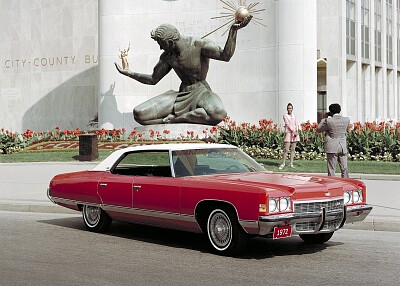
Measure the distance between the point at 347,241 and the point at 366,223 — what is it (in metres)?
1.20

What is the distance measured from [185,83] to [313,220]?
68.9 ft

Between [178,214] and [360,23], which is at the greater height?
[360,23]

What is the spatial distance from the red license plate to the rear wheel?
3197 mm

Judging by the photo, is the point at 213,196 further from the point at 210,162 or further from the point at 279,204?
the point at 210,162

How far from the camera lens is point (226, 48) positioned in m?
26.0

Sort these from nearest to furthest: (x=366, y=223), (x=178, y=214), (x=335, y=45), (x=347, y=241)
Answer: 1. (x=178, y=214)
2. (x=347, y=241)
3. (x=366, y=223)
4. (x=335, y=45)

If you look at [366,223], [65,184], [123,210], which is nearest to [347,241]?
[366,223]

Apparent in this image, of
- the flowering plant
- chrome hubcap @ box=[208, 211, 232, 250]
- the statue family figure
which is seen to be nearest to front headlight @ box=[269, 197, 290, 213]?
chrome hubcap @ box=[208, 211, 232, 250]

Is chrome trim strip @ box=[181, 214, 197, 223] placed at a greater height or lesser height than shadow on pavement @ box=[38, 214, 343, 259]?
greater

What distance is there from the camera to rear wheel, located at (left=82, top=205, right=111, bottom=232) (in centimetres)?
1016

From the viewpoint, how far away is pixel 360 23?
1576 inches

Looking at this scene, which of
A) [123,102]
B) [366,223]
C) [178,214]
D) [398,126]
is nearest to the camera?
[178,214]

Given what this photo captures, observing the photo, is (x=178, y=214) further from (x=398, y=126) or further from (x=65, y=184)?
(x=398, y=126)

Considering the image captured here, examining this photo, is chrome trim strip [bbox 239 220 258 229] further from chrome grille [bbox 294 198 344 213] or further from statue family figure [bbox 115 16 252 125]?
statue family figure [bbox 115 16 252 125]
